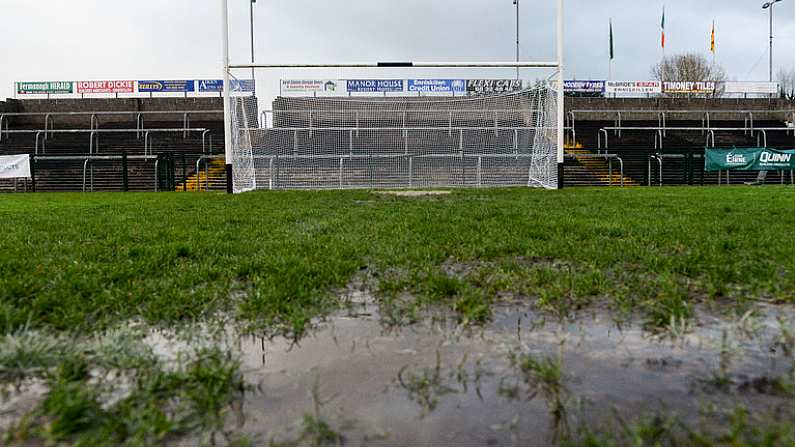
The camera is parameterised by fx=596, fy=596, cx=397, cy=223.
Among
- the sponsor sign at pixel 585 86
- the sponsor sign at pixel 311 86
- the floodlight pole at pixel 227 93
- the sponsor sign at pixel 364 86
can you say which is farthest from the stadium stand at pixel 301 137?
the floodlight pole at pixel 227 93

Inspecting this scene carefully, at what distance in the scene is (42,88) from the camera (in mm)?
42844

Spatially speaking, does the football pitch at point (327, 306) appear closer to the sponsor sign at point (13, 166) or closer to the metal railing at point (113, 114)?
the sponsor sign at point (13, 166)

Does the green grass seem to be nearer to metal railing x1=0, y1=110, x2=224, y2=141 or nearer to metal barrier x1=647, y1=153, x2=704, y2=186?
metal barrier x1=647, y1=153, x2=704, y2=186

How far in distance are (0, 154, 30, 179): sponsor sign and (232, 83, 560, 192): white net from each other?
8711 mm

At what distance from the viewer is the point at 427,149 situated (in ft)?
78.5

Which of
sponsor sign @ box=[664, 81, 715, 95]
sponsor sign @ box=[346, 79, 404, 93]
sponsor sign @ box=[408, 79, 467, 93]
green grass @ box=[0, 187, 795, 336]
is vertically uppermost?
sponsor sign @ box=[664, 81, 715, 95]

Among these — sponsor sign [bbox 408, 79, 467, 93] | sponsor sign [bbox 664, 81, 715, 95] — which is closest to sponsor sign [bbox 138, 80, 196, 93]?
sponsor sign [bbox 408, 79, 467, 93]

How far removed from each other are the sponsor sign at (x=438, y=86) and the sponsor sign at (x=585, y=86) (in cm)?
1500

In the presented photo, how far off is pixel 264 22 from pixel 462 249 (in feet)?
62.3

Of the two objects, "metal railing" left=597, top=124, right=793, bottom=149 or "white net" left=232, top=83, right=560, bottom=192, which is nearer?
"white net" left=232, top=83, right=560, bottom=192

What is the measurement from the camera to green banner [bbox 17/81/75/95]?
139 ft

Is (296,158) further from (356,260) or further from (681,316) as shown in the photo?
(681,316)

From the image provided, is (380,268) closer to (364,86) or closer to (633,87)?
(364,86)

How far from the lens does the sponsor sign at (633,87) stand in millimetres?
45375
